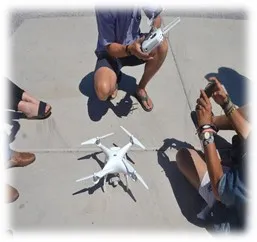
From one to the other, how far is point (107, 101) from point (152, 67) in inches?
16.1

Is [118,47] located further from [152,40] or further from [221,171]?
[221,171]

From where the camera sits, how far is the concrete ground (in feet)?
7.57

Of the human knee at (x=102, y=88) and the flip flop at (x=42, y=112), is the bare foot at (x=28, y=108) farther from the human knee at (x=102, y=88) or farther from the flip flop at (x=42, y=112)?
the human knee at (x=102, y=88)

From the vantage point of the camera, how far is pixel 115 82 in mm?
2725

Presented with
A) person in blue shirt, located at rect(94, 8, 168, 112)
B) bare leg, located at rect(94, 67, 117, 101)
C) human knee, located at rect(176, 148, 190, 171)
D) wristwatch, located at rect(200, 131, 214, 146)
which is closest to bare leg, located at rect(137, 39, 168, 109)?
person in blue shirt, located at rect(94, 8, 168, 112)

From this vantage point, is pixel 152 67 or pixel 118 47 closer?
pixel 118 47

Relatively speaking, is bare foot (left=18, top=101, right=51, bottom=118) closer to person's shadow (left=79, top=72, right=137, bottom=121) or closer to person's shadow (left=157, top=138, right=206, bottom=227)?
person's shadow (left=79, top=72, right=137, bottom=121)

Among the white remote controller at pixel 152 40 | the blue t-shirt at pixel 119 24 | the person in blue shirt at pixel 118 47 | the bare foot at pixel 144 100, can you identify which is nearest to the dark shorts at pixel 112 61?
the person in blue shirt at pixel 118 47

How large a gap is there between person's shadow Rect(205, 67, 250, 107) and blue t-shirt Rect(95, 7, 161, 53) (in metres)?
0.82

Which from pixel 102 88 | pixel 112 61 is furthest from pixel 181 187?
pixel 112 61

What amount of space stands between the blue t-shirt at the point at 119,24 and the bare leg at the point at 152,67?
0.59 ft

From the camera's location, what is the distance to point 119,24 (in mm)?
2512

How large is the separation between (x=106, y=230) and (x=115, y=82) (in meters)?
0.98
